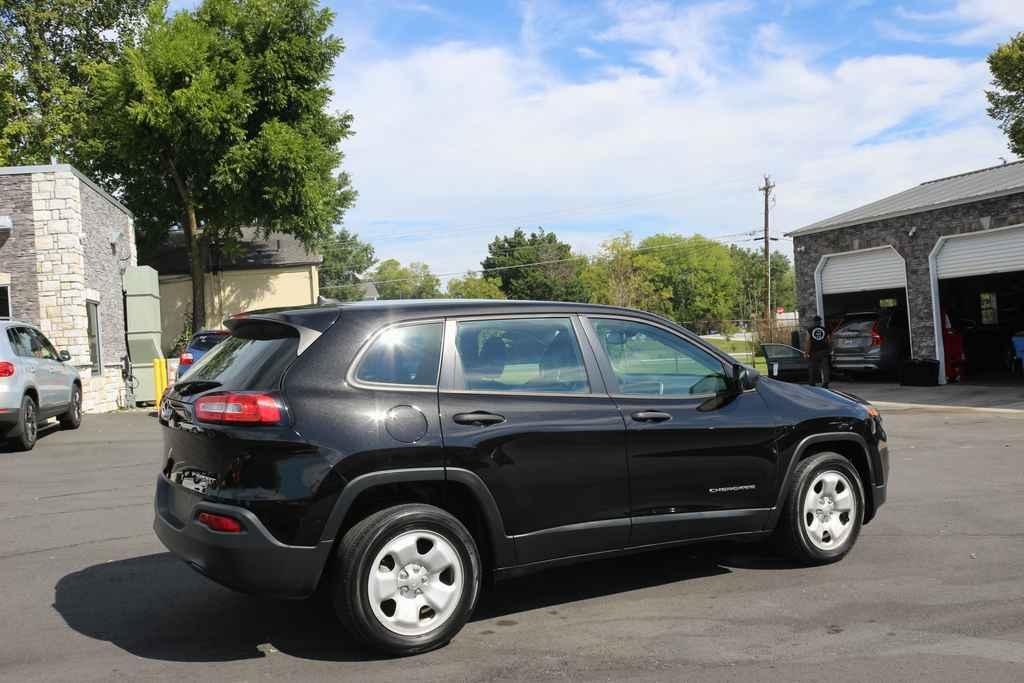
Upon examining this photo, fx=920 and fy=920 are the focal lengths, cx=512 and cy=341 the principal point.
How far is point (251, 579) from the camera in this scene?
4145 mm

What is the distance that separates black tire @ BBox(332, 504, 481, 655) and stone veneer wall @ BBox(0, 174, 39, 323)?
54.2ft

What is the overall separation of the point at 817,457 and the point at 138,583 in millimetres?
4275

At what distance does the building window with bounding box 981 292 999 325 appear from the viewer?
26547 mm

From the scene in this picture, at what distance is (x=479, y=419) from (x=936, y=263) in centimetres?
1958

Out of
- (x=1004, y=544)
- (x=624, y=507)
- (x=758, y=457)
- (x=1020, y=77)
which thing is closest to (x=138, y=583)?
(x=624, y=507)

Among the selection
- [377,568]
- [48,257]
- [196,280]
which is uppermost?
[196,280]

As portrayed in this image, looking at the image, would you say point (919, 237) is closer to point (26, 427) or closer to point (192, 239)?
point (26, 427)

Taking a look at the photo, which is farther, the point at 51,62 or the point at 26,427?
the point at 51,62

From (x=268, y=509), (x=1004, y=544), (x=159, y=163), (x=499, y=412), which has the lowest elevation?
(x=1004, y=544)

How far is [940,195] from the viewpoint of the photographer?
22812 millimetres

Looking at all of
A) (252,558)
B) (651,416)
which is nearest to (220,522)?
(252,558)

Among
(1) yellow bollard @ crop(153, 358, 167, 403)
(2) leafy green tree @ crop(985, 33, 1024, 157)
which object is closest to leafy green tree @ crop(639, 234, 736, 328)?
(2) leafy green tree @ crop(985, 33, 1024, 157)

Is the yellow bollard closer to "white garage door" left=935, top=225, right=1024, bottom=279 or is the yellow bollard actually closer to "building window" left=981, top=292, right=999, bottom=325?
"white garage door" left=935, top=225, right=1024, bottom=279

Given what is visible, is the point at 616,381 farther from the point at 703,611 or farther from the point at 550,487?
the point at 703,611
